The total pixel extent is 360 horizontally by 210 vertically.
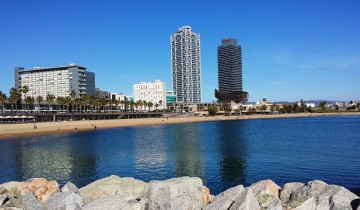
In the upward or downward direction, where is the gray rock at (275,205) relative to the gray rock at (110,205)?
downward

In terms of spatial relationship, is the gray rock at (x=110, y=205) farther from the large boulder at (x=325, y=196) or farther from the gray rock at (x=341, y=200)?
the gray rock at (x=341, y=200)

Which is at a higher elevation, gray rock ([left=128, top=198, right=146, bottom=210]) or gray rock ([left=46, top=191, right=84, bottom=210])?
gray rock ([left=46, top=191, right=84, bottom=210])

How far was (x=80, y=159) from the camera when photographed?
51.8 m

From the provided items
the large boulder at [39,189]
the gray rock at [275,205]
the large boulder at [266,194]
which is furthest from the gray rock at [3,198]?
the gray rock at [275,205]

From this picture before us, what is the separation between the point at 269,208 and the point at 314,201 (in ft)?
7.53

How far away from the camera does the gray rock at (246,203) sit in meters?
13.9

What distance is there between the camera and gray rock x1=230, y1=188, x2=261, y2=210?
13.9 metres

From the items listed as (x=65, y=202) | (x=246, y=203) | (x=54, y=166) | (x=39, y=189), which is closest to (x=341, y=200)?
(x=246, y=203)

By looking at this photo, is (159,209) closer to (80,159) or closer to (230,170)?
(230,170)

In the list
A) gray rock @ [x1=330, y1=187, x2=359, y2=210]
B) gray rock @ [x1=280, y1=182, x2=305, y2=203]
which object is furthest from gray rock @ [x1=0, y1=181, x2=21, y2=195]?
gray rock @ [x1=330, y1=187, x2=359, y2=210]

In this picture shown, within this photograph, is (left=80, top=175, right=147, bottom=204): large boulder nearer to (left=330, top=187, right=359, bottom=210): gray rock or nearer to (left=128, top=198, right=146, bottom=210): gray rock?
(left=128, top=198, right=146, bottom=210): gray rock

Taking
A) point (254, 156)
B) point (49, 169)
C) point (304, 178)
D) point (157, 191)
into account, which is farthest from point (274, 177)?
point (49, 169)

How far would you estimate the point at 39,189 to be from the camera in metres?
17.6

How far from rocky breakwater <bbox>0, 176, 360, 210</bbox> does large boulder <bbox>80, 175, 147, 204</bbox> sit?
0.05 meters
